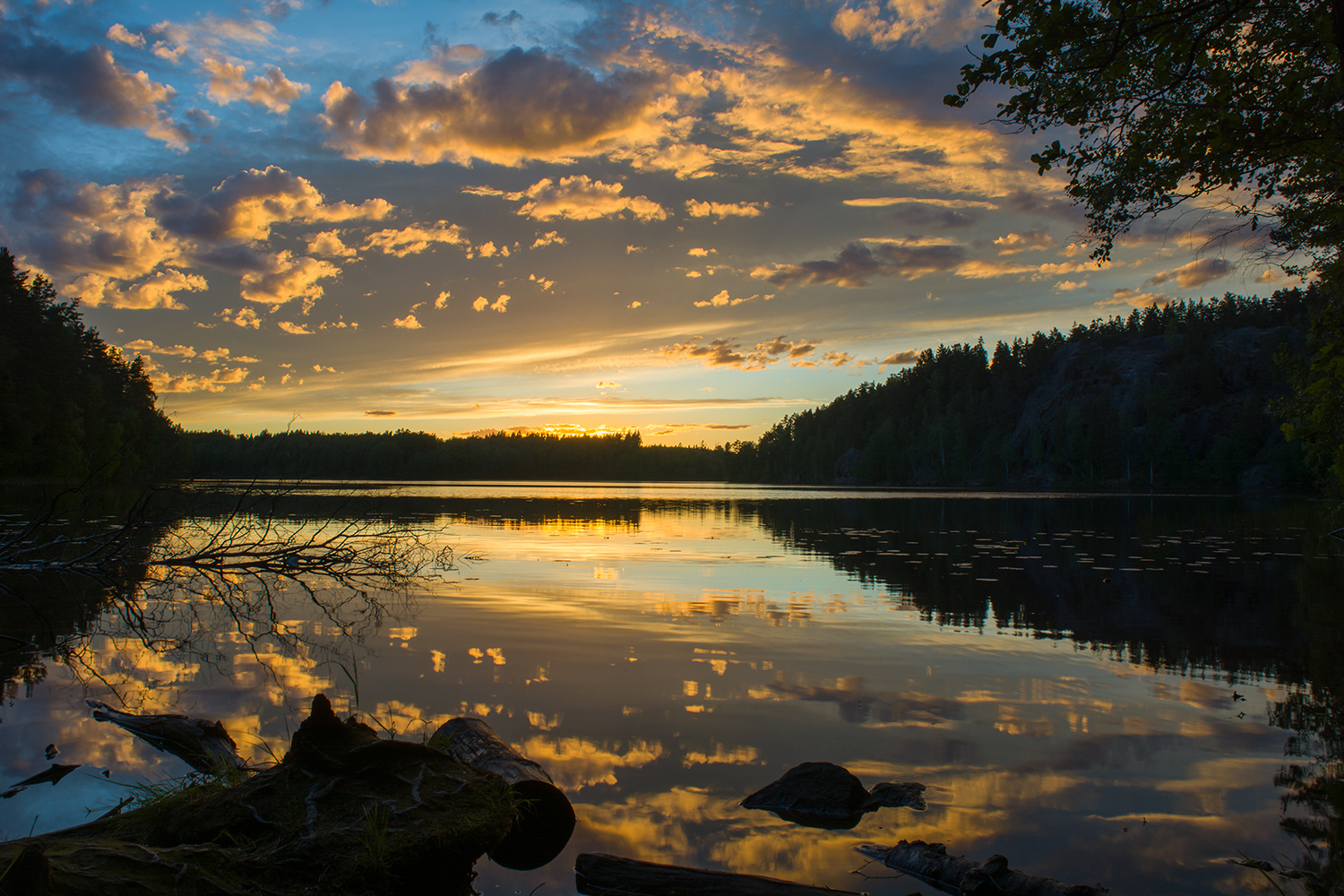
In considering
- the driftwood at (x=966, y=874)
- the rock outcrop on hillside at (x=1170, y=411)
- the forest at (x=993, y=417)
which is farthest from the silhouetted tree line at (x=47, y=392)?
the rock outcrop on hillside at (x=1170, y=411)

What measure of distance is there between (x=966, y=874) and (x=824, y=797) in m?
1.36

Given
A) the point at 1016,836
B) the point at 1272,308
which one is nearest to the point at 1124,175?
the point at 1016,836

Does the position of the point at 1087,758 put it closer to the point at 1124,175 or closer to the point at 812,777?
the point at 812,777

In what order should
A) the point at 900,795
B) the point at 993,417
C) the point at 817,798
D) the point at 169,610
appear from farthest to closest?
the point at 993,417 < the point at 169,610 < the point at 900,795 < the point at 817,798

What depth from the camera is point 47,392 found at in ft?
187

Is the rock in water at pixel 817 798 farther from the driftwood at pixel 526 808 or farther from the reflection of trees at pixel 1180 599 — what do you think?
the reflection of trees at pixel 1180 599

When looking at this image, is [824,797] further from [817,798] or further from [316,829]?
[316,829]

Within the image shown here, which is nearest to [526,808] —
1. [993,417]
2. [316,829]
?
[316,829]

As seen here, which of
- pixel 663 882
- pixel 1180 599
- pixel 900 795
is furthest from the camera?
pixel 1180 599

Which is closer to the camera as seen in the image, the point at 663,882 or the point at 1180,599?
the point at 663,882

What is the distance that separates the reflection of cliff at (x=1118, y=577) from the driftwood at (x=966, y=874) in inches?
309

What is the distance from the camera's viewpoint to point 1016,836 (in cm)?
584

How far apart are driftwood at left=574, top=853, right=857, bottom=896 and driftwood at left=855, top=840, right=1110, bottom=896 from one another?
571mm

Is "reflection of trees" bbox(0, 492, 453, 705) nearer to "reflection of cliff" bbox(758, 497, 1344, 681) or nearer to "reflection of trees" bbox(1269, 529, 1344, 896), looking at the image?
"reflection of trees" bbox(1269, 529, 1344, 896)
